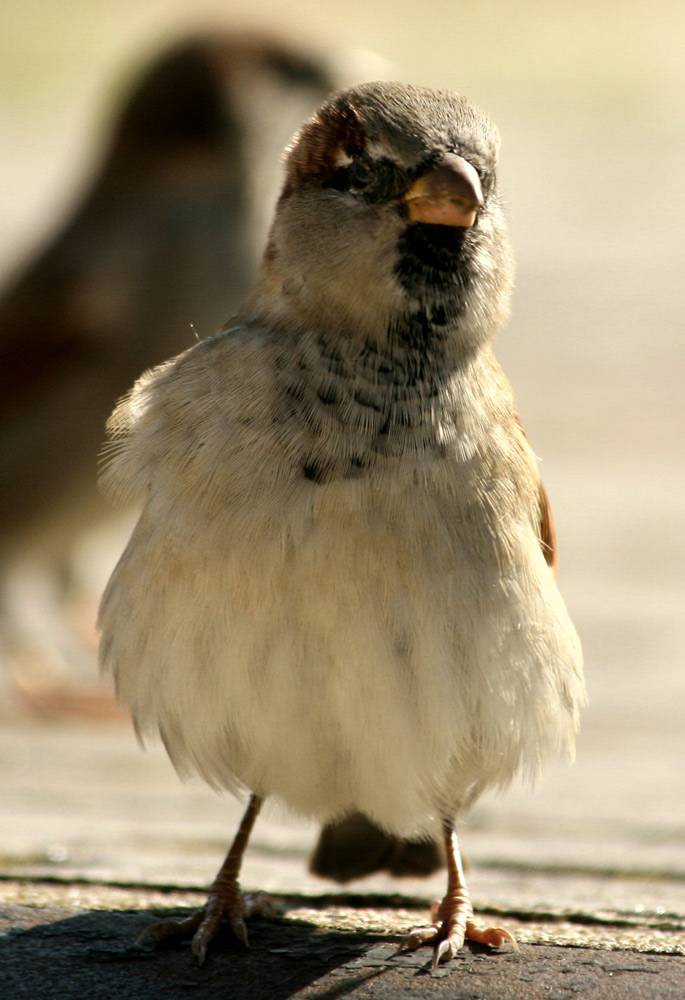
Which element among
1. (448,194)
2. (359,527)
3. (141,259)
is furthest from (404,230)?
(141,259)

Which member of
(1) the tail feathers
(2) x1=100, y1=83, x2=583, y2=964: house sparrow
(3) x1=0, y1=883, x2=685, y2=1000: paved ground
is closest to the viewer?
(3) x1=0, y1=883, x2=685, y2=1000: paved ground

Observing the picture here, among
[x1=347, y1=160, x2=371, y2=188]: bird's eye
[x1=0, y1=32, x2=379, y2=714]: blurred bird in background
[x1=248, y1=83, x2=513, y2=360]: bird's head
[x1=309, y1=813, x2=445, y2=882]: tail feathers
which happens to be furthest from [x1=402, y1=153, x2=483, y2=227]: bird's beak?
[x1=0, y1=32, x2=379, y2=714]: blurred bird in background

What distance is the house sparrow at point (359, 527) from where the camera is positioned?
2207 mm

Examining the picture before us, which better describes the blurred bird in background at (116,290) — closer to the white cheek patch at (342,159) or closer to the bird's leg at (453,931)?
the white cheek patch at (342,159)

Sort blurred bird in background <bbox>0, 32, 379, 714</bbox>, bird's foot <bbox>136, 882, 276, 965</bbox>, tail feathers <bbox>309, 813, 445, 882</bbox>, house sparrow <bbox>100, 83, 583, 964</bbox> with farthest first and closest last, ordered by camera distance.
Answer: blurred bird in background <bbox>0, 32, 379, 714</bbox>
tail feathers <bbox>309, 813, 445, 882</bbox>
bird's foot <bbox>136, 882, 276, 965</bbox>
house sparrow <bbox>100, 83, 583, 964</bbox>

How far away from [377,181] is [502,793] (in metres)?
1.04

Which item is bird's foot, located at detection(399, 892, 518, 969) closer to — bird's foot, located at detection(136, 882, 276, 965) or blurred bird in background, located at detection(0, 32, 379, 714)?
bird's foot, located at detection(136, 882, 276, 965)

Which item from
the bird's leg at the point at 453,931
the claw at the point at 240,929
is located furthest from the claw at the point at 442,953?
the claw at the point at 240,929

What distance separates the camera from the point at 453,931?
7.59ft

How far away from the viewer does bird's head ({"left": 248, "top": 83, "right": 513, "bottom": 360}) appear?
229cm

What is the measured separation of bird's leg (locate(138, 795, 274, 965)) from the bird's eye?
1.13 m

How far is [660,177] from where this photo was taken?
12.3 m

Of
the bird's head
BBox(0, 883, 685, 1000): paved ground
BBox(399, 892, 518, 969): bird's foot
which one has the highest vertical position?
the bird's head

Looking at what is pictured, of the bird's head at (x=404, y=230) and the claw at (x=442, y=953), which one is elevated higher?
the bird's head at (x=404, y=230)
